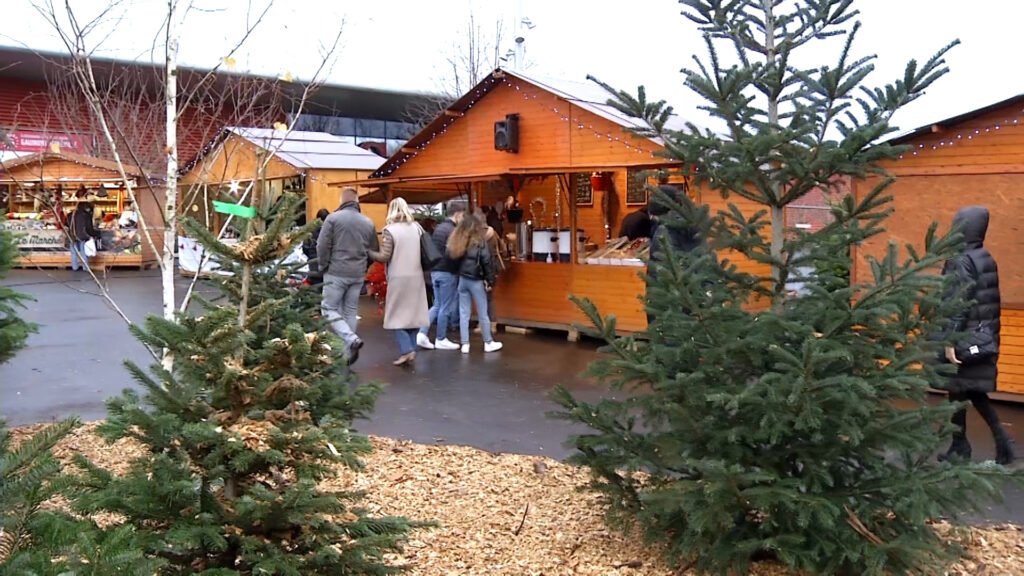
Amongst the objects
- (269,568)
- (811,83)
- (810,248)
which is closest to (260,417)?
(269,568)

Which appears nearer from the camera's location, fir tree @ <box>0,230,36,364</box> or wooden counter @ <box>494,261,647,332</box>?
fir tree @ <box>0,230,36,364</box>

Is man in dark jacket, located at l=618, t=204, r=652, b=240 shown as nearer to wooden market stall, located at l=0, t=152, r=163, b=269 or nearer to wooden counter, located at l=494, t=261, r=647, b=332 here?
wooden counter, located at l=494, t=261, r=647, b=332

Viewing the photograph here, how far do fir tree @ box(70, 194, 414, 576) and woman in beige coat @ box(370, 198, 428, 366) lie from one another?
6.28 metres

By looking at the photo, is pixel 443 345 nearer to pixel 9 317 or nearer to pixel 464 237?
pixel 464 237

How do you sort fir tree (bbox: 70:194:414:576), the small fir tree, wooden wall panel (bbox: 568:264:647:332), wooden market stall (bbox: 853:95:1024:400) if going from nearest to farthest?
1. the small fir tree
2. fir tree (bbox: 70:194:414:576)
3. wooden market stall (bbox: 853:95:1024:400)
4. wooden wall panel (bbox: 568:264:647:332)

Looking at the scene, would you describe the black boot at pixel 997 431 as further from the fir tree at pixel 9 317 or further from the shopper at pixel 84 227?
the shopper at pixel 84 227

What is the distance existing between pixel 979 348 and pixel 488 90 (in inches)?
322

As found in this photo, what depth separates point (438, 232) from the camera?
413 inches

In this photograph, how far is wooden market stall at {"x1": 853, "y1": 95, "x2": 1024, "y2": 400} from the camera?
750cm

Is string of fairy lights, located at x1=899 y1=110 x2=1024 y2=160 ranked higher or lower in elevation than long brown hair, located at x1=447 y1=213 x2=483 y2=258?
higher

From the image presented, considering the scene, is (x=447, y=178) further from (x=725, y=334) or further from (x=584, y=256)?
(x=725, y=334)

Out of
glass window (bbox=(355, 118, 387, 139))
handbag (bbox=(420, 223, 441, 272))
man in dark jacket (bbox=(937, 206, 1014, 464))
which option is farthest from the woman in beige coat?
glass window (bbox=(355, 118, 387, 139))

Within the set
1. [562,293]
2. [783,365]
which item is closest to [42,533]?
[783,365]

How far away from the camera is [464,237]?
32.7 ft
